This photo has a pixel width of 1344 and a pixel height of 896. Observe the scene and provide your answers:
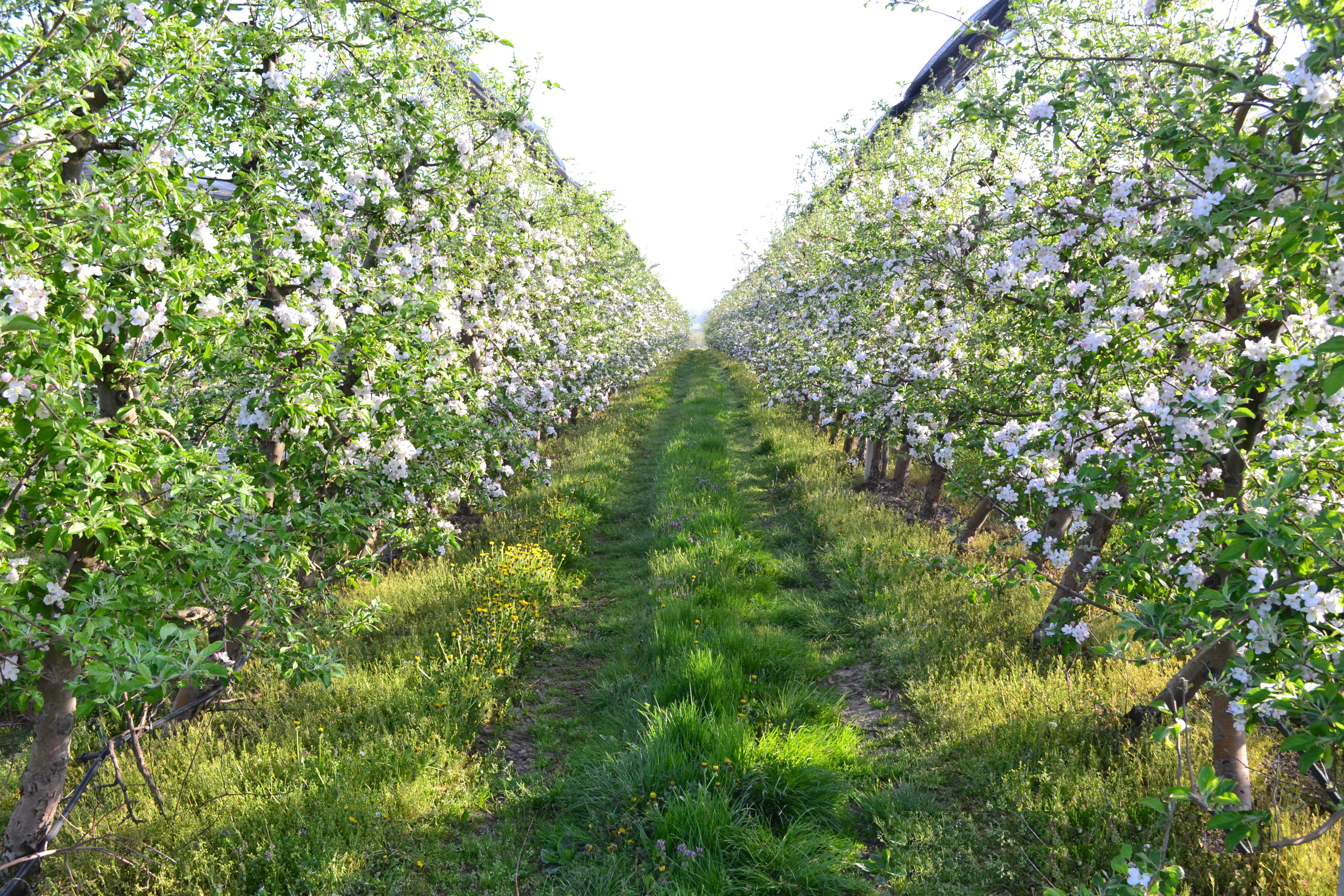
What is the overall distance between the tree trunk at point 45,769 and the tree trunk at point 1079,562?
7291mm

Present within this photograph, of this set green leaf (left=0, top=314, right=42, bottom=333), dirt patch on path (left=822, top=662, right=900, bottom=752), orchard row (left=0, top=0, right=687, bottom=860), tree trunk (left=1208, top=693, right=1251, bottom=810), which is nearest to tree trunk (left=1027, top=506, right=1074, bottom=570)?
dirt patch on path (left=822, top=662, right=900, bottom=752)

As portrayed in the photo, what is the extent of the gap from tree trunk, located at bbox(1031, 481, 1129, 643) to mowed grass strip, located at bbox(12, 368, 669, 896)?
522 centimetres

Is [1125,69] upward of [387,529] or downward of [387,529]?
upward

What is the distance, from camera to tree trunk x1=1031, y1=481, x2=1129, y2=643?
633 cm

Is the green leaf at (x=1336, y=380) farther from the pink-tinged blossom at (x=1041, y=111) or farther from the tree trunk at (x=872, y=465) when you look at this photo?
the tree trunk at (x=872, y=465)

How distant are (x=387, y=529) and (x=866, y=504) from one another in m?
8.62

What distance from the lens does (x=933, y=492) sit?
1197 centimetres

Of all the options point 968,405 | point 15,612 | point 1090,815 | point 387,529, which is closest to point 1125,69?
point 968,405

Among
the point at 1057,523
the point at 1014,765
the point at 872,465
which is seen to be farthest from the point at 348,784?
the point at 872,465

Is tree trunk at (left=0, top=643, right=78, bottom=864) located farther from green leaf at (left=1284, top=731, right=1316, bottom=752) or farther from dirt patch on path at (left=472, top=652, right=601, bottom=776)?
green leaf at (left=1284, top=731, right=1316, bottom=752)

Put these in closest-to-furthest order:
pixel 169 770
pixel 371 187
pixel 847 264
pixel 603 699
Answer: pixel 169 770 → pixel 371 187 → pixel 603 699 → pixel 847 264

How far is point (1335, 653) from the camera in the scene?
2697 mm

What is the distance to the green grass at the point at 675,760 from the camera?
4.28 meters

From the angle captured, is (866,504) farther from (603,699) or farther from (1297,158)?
(1297,158)
